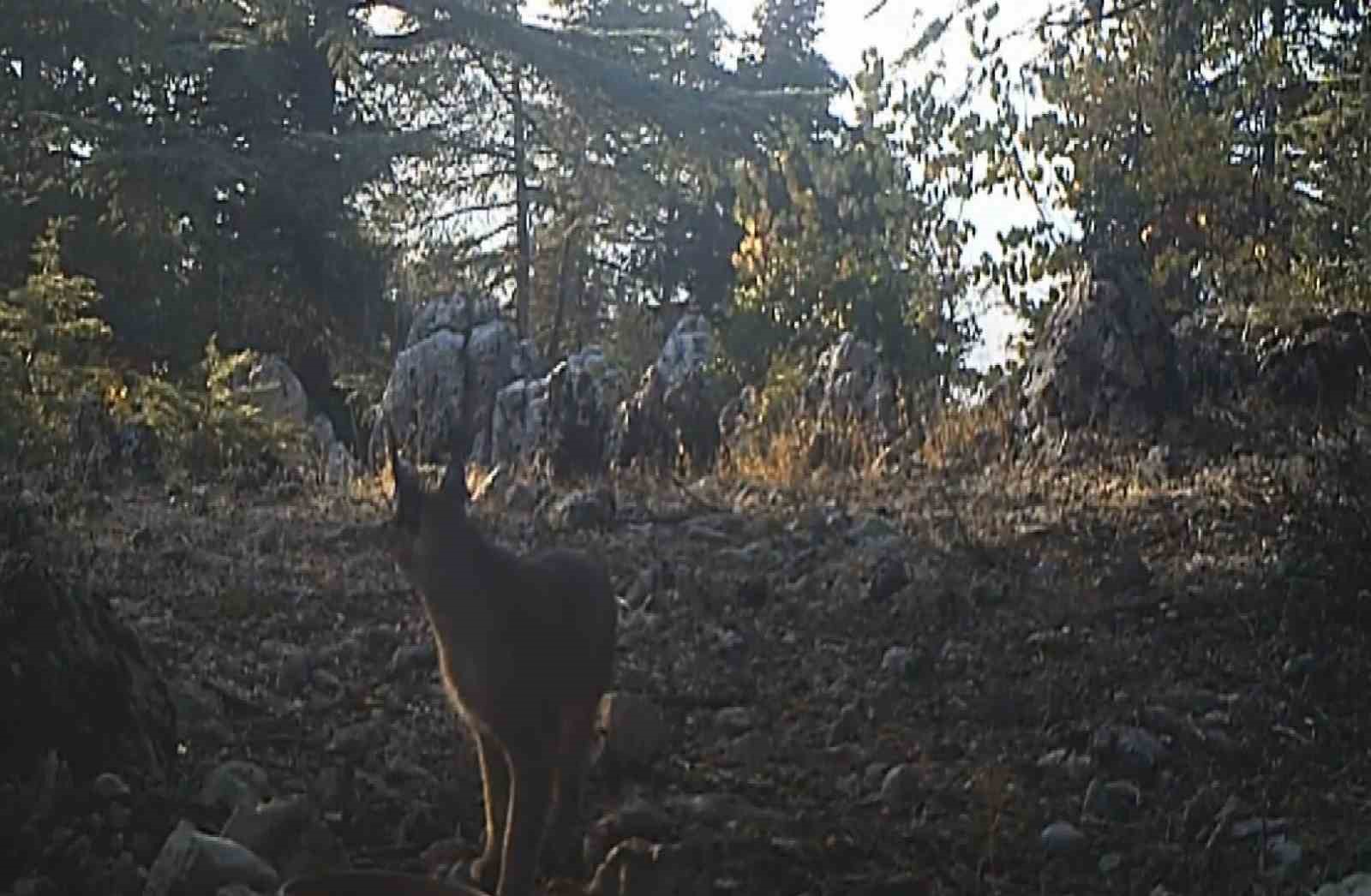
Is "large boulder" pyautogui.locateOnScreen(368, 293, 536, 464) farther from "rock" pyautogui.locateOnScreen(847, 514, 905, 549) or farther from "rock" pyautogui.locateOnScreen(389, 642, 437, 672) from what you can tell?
"rock" pyautogui.locateOnScreen(389, 642, 437, 672)

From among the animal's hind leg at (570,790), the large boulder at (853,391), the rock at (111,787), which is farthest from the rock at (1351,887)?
the large boulder at (853,391)

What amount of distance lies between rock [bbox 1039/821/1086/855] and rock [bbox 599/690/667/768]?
2.89 feet

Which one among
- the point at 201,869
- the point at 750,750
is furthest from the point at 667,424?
the point at 201,869

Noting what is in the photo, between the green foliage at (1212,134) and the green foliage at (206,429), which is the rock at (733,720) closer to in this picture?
the green foliage at (1212,134)

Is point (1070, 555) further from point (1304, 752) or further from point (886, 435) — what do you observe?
point (886, 435)

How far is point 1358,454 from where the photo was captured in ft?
17.9

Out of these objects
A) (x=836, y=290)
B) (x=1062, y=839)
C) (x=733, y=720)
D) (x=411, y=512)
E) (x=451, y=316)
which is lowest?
(x=1062, y=839)

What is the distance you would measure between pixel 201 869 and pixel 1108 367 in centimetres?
633

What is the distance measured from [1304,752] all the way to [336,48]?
12.6 m

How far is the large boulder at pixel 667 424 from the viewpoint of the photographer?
9180 millimetres

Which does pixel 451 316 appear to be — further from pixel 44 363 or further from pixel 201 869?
pixel 201 869

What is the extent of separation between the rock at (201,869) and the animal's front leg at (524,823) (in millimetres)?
398

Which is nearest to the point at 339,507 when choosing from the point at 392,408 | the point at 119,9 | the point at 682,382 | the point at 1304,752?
the point at 682,382

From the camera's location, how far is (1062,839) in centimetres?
379
